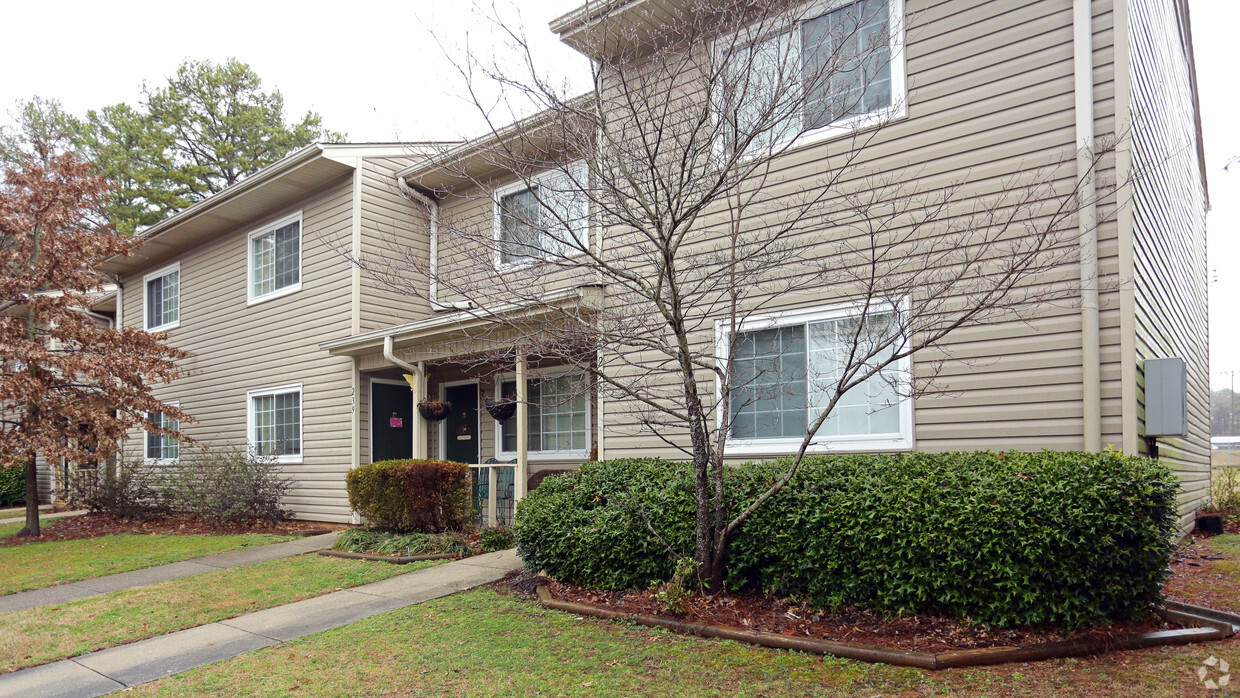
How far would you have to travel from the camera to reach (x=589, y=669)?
15.7 feet

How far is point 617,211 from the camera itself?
613 centimetres

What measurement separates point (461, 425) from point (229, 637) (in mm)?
6890

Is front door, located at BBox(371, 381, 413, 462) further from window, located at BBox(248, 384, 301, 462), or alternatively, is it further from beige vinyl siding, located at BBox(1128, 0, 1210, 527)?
beige vinyl siding, located at BBox(1128, 0, 1210, 527)

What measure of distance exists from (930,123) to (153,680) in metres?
7.40

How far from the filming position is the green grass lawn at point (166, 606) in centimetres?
618

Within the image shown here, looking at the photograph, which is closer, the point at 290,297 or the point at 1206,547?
the point at 1206,547

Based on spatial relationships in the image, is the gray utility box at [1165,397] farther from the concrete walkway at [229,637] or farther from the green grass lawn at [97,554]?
the green grass lawn at [97,554]

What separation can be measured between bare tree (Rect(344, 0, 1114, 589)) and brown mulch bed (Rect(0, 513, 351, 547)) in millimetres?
6867

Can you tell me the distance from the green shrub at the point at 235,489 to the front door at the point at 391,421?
186 centimetres

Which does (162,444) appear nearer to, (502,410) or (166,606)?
(502,410)

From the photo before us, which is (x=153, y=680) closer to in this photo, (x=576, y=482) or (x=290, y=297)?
(x=576, y=482)

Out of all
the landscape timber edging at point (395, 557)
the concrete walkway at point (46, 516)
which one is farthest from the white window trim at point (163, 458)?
the landscape timber edging at point (395, 557)

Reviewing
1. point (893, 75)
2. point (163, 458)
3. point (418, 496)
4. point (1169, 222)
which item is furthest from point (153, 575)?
point (1169, 222)

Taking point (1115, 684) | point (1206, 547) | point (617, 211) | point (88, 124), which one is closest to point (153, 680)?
point (617, 211)
